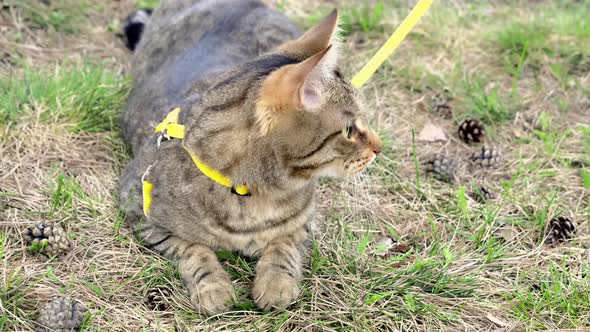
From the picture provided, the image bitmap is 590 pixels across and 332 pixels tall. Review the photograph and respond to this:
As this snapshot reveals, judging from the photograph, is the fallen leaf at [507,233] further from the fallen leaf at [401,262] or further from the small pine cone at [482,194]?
the fallen leaf at [401,262]

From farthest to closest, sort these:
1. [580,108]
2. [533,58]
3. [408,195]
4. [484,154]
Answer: [533,58]
[580,108]
[484,154]
[408,195]

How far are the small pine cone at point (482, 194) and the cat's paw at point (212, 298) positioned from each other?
1412 millimetres

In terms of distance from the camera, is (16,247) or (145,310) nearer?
(145,310)

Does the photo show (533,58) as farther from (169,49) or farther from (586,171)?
(169,49)

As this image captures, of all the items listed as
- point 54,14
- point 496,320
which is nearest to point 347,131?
point 496,320

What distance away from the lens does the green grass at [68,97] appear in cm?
331

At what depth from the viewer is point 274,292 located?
242 centimetres

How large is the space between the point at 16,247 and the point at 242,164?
104cm

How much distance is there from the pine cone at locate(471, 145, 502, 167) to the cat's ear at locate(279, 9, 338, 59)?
1.40 metres

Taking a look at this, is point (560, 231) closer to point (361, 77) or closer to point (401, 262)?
point (401, 262)

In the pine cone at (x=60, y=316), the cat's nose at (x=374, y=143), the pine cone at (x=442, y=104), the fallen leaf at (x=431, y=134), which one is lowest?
the fallen leaf at (x=431, y=134)

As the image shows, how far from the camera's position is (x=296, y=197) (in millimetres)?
2617

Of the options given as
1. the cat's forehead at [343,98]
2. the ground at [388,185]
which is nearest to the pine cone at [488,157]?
the ground at [388,185]

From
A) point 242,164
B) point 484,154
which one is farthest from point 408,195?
point 242,164
